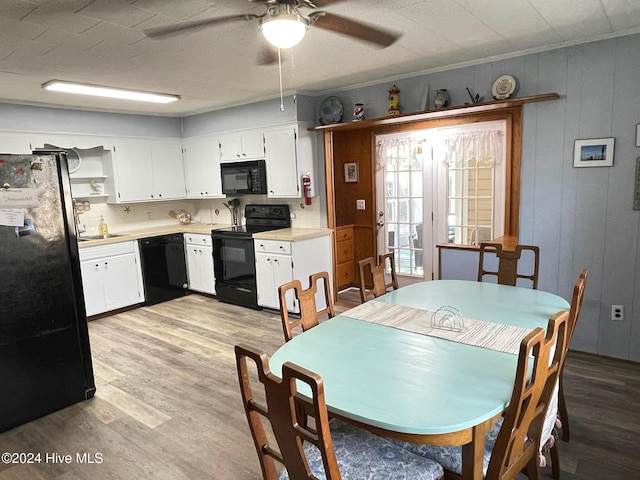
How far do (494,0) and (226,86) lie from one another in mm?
2638

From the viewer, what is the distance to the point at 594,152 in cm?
317

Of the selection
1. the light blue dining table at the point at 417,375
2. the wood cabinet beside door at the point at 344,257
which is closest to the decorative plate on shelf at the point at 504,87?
the light blue dining table at the point at 417,375

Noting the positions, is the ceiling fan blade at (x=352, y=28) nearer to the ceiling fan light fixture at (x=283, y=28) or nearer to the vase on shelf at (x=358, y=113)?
the ceiling fan light fixture at (x=283, y=28)

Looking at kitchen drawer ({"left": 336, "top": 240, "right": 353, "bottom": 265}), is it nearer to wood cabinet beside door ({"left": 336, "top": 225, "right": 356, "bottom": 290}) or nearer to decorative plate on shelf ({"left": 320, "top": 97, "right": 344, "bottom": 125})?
wood cabinet beside door ({"left": 336, "top": 225, "right": 356, "bottom": 290})

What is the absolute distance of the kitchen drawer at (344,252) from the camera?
536 cm

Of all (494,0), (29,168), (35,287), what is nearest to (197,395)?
(35,287)

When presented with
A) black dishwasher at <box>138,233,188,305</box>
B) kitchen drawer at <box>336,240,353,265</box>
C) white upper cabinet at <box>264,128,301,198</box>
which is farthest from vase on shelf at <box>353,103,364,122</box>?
black dishwasher at <box>138,233,188,305</box>

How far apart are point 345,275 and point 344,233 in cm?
57

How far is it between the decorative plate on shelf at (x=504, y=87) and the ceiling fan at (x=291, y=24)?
113 centimetres

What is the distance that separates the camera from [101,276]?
15.7ft

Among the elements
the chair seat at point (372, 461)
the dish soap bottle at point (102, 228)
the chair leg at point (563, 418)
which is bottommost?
the chair leg at point (563, 418)

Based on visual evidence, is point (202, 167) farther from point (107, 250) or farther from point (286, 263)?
point (286, 263)

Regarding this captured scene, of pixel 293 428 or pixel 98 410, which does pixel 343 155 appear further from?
pixel 293 428

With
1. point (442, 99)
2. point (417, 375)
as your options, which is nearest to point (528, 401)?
point (417, 375)
